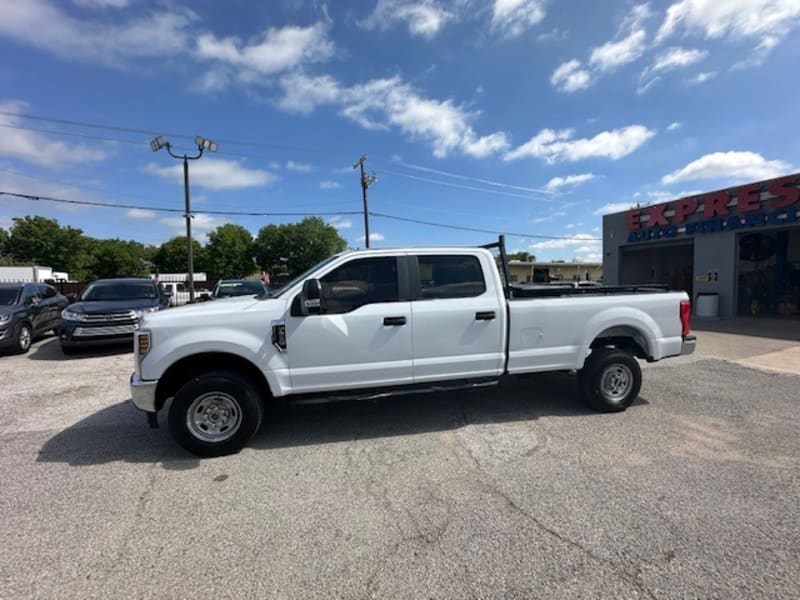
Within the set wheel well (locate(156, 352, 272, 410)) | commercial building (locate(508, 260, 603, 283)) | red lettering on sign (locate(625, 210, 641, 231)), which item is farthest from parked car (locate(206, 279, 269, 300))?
commercial building (locate(508, 260, 603, 283))

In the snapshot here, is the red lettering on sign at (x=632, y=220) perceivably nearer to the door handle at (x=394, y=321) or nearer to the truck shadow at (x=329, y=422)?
the truck shadow at (x=329, y=422)

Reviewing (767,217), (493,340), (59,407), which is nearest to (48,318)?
(59,407)

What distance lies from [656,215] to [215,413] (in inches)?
705

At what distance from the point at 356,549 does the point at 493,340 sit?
2550 millimetres

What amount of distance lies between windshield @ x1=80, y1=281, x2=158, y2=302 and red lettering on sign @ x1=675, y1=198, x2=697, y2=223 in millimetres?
17863

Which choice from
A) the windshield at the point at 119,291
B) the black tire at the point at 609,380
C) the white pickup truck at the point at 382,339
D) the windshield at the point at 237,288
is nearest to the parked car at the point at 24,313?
the windshield at the point at 119,291

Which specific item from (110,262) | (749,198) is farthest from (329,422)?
(110,262)

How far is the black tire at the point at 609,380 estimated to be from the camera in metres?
4.75

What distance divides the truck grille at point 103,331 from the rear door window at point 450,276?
701 centimetres

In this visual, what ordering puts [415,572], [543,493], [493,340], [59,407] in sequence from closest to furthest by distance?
[415,572] < [543,493] < [493,340] < [59,407]

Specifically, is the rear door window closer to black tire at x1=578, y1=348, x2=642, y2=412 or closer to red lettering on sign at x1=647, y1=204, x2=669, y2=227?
black tire at x1=578, y1=348, x2=642, y2=412

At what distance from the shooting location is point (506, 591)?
214 centimetres

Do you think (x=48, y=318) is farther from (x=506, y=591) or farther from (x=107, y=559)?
(x=506, y=591)

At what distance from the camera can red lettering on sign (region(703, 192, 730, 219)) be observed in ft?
45.3
